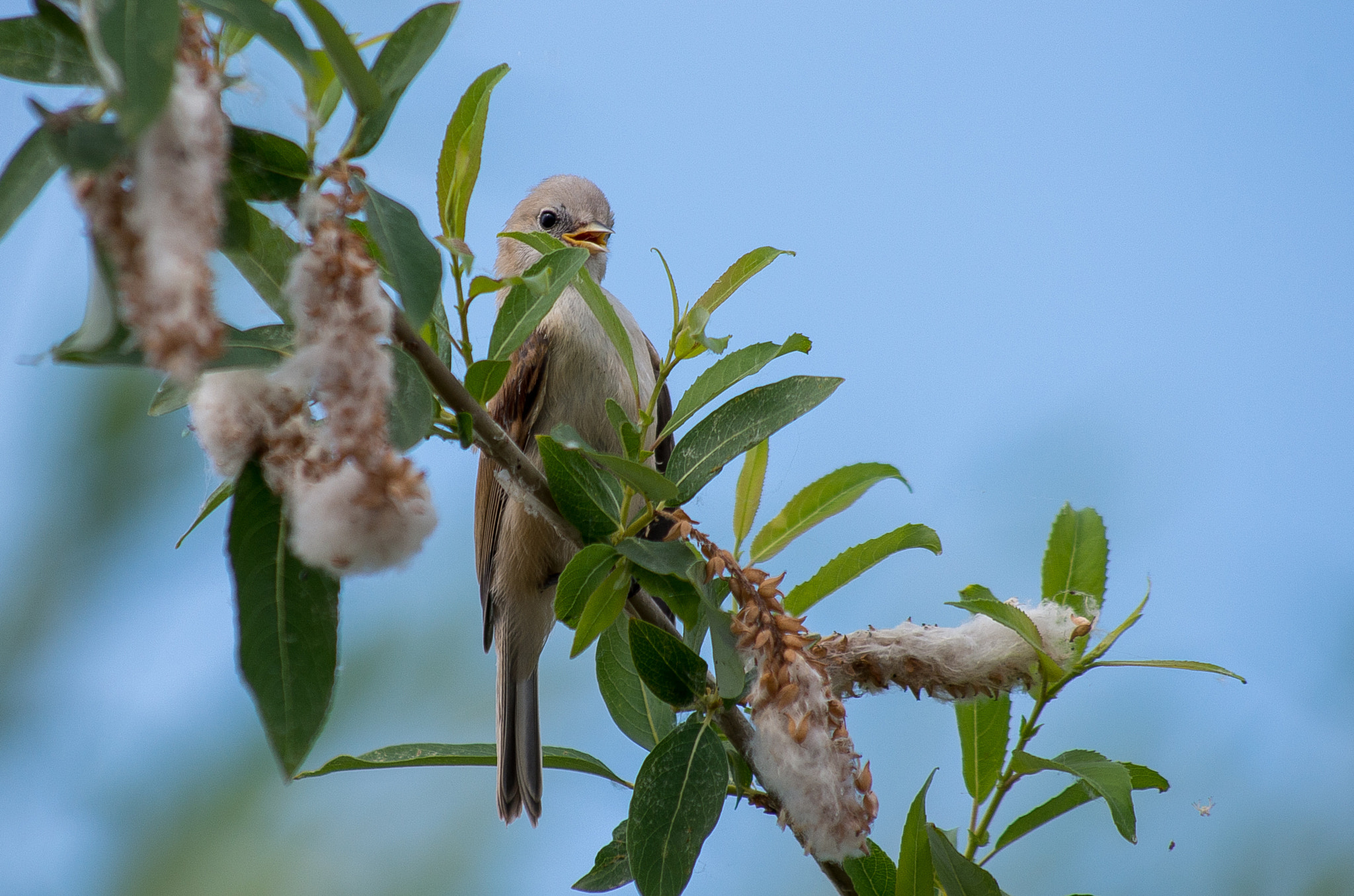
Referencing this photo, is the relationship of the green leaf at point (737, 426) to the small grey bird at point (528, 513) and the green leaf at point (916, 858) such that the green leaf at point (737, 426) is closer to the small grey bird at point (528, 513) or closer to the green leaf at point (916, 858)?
the green leaf at point (916, 858)

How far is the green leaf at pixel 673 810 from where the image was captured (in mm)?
1217

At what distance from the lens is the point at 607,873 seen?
151cm

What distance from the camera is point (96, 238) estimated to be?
2.33 feet

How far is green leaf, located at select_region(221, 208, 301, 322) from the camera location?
3.36 feet

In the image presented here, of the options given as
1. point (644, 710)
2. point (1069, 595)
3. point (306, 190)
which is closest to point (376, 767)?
point (644, 710)

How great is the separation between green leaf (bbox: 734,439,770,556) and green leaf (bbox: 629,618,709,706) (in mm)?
355

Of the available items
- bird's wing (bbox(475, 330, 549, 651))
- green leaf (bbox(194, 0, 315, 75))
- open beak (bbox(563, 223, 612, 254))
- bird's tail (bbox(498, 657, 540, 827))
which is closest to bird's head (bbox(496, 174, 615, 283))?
open beak (bbox(563, 223, 612, 254))

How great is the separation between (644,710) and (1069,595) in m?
0.69

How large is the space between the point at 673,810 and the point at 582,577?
0.30 m

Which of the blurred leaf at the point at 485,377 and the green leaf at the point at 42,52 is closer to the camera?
the green leaf at the point at 42,52

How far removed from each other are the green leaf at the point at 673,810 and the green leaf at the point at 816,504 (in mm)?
365

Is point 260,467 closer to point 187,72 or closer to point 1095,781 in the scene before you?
point 187,72

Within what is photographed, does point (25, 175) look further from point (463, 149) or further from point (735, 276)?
point (735, 276)

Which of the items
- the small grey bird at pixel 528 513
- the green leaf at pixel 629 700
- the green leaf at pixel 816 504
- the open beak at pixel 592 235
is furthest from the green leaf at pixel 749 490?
the open beak at pixel 592 235
